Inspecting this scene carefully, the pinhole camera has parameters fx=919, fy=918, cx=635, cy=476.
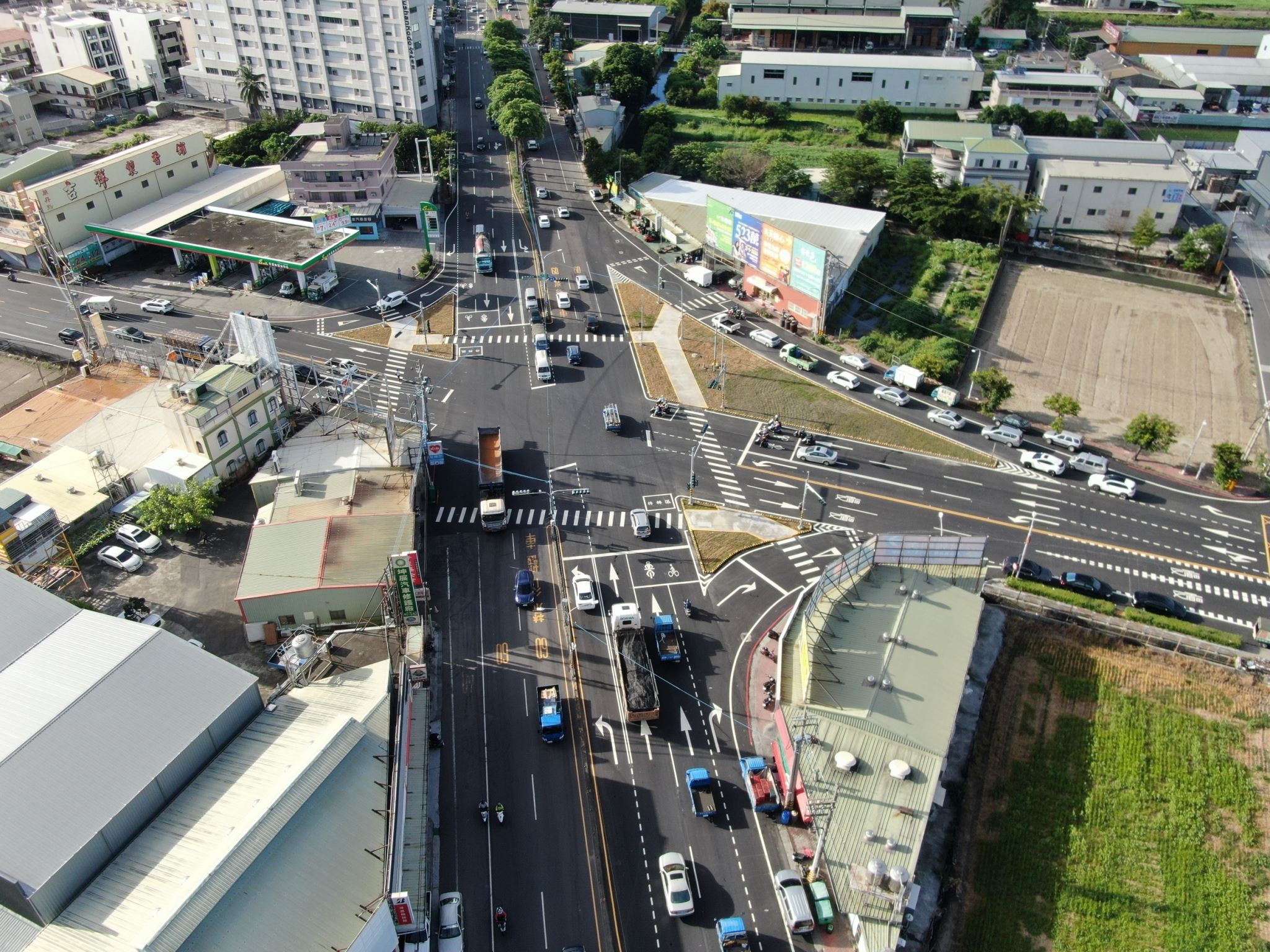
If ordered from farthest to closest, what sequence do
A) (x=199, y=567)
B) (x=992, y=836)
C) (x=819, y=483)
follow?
1. (x=819, y=483)
2. (x=199, y=567)
3. (x=992, y=836)

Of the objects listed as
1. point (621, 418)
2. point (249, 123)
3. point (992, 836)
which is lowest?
point (992, 836)

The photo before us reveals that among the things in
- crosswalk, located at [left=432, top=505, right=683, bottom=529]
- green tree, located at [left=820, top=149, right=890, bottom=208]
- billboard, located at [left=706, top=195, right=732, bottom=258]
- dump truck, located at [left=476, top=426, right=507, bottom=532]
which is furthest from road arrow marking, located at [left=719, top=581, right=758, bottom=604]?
green tree, located at [left=820, top=149, right=890, bottom=208]

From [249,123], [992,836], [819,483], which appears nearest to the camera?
[992,836]

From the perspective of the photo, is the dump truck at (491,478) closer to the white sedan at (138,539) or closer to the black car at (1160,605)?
the white sedan at (138,539)

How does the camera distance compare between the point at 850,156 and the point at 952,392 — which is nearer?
the point at 952,392

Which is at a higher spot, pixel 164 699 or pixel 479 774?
pixel 164 699

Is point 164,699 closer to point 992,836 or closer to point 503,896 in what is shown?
point 503,896

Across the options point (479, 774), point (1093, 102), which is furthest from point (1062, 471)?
point (1093, 102)

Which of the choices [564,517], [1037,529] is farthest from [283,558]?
[1037,529]
